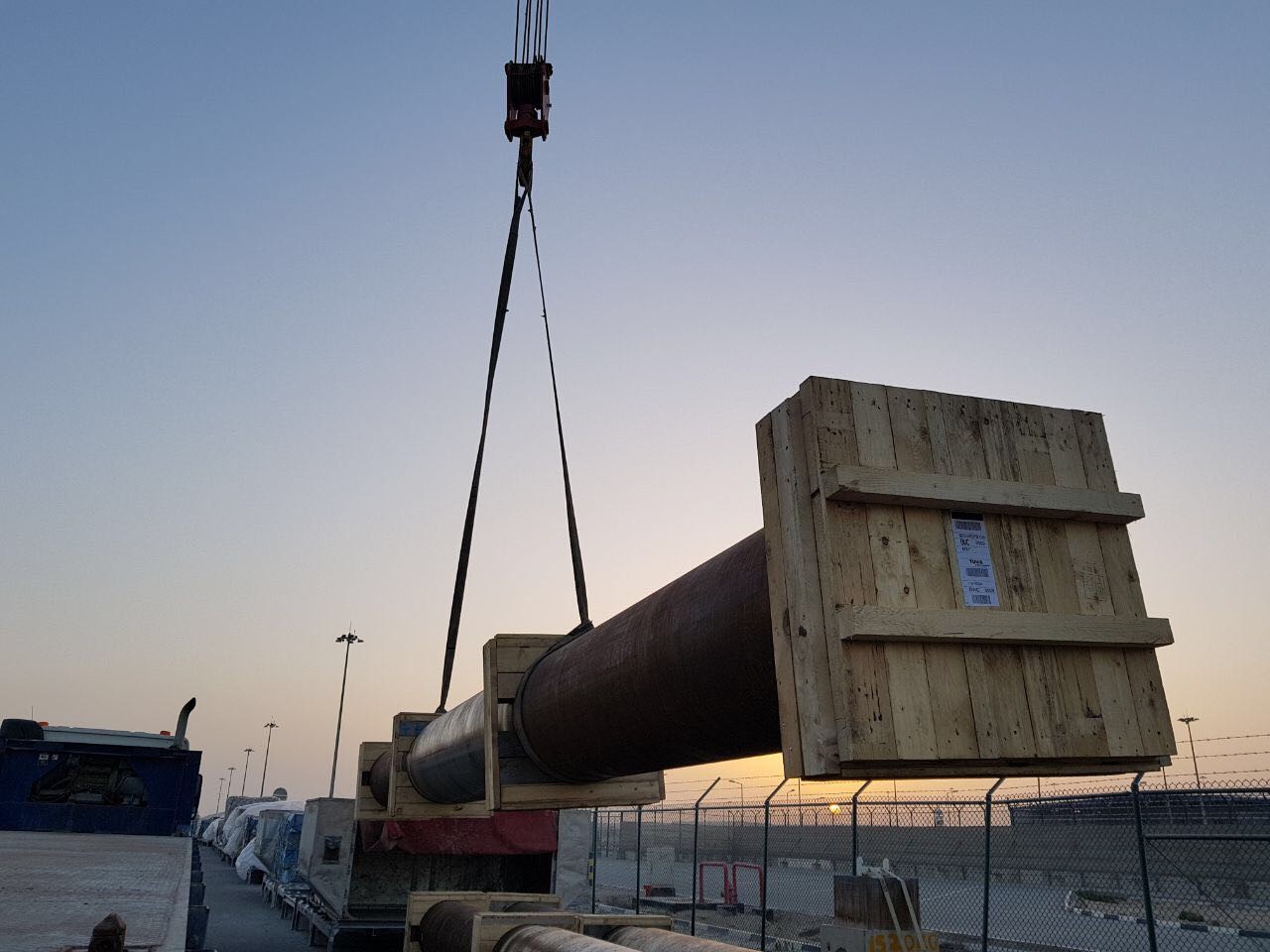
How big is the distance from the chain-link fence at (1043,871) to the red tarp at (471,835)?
1.95 meters

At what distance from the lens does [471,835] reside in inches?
424

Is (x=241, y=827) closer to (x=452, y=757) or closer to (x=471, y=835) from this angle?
(x=471, y=835)

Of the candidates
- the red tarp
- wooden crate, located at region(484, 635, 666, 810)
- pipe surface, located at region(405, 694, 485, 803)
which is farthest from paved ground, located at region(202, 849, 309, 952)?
wooden crate, located at region(484, 635, 666, 810)

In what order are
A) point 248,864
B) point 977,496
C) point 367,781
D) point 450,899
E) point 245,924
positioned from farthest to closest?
1. point 248,864
2. point 245,924
3. point 367,781
4. point 450,899
5. point 977,496

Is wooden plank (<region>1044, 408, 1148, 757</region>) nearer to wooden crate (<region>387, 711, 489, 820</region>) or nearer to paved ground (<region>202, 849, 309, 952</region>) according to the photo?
wooden crate (<region>387, 711, 489, 820</region>)

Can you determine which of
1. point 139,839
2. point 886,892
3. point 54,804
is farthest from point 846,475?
point 54,804

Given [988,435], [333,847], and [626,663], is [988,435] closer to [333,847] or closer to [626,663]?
[626,663]

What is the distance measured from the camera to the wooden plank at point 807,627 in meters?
2.35

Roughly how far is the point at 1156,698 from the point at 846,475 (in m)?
1.18

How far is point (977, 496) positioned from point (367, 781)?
26.1ft

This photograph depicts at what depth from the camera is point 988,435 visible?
9.55 ft

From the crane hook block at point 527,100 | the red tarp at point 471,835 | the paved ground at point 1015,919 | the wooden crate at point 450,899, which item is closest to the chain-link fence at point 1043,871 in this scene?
the paved ground at point 1015,919

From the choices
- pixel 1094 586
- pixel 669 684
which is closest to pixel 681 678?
pixel 669 684

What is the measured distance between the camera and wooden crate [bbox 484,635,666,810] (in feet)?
15.4
